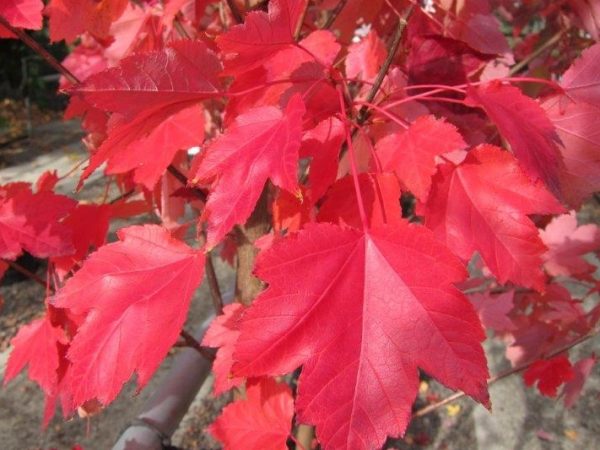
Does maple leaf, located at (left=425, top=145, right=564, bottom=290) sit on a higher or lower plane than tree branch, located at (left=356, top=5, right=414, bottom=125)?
lower

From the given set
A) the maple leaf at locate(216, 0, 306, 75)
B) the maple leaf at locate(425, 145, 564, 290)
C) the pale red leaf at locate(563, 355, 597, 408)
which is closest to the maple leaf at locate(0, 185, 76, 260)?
the maple leaf at locate(216, 0, 306, 75)

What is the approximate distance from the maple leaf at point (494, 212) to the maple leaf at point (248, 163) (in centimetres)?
17

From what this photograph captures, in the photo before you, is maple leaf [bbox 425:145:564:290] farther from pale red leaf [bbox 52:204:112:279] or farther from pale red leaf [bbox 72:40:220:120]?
pale red leaf [bbox 52:204:112:279]

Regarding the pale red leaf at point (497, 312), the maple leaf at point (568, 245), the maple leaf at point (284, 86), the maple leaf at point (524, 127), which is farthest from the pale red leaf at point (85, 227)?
the maple leaf at point (568, 245)

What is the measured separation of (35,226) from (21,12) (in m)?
0.26

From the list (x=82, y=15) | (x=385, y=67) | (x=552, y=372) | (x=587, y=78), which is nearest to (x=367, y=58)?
(x=385, y=67)

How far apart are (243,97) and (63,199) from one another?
289mm

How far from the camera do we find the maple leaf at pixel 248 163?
0.41 m

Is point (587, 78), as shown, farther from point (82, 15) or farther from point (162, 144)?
point (82, 15)

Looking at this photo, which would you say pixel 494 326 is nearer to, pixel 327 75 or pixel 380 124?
pixel 380 124

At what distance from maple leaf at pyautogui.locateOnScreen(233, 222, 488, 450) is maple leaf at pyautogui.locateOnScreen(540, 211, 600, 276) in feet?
2.49

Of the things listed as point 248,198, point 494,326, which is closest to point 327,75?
point 248,198

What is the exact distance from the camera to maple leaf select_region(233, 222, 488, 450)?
404 mm

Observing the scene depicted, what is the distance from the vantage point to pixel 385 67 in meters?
0.54
